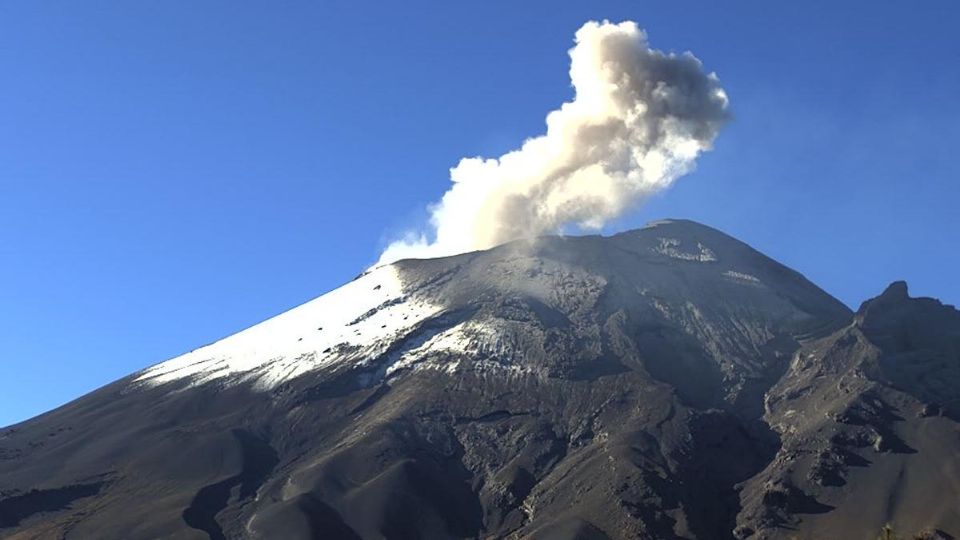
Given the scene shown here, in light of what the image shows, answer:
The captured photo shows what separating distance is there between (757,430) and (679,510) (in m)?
36.2

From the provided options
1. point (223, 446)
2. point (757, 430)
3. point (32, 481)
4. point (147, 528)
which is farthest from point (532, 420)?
point (32, 481)

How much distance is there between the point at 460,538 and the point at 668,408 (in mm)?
48166

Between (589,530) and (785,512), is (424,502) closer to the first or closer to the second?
(589,530)

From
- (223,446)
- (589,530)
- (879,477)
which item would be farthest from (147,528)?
(879,477)

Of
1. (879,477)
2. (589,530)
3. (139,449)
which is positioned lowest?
(879,477)

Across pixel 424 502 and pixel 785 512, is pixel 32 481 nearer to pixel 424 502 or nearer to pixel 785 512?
pixel 424 502

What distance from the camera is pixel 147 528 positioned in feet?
534

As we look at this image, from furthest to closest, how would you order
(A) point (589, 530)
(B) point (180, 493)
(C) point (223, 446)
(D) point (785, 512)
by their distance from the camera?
1. (C) point (223, 446)
2. (B) point (180, 493)
3. (D) point (785, 512)
4. (A) point (589, 530)

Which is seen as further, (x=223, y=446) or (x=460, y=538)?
(x=223, y=446)

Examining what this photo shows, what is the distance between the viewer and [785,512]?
16612 cm

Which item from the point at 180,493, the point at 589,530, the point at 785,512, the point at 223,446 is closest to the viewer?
the point at 589,530

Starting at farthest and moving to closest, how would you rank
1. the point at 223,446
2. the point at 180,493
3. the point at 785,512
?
the point at 223,446, the point at 180,493, the point at 785,512

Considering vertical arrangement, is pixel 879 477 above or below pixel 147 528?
below

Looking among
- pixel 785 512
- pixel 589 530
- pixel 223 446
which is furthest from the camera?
pixel 223 446
